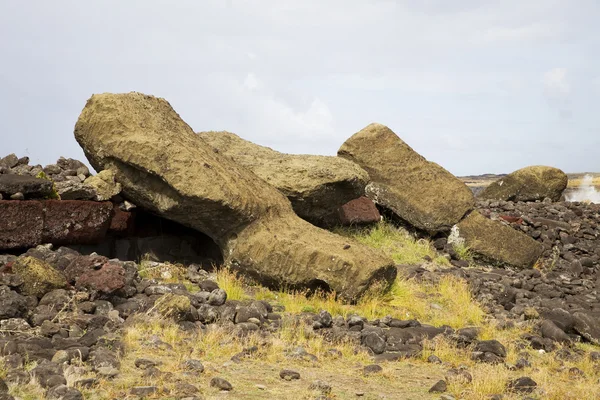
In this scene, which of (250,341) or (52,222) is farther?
(52,222)

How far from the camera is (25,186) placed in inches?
380

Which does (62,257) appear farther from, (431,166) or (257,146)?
(431,166)

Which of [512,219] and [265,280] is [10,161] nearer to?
[265,280]

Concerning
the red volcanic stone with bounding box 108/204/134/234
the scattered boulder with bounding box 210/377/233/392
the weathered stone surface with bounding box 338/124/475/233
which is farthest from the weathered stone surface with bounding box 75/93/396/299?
the weathered stone surface with bounding box 338/124/475/233

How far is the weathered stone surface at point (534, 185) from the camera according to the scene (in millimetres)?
21125

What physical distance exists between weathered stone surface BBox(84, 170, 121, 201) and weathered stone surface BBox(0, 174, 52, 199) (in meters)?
0.69

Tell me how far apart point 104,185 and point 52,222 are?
3.32 ft

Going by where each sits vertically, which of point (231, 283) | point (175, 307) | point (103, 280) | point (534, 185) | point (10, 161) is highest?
point (534, 185)

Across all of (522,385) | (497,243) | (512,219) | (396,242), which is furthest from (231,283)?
(512,219)

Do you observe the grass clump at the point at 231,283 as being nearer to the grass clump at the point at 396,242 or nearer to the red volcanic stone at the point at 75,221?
the red volcanic stone at the point at 75,221

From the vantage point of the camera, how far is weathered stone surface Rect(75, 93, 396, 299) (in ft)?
32.7

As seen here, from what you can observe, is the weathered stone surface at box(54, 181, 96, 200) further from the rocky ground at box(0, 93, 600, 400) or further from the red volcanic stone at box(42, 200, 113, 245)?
the red volcanic stone at box(42, 200, 113, 245)

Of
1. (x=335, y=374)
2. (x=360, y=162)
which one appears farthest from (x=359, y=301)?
(x=360, y=162)

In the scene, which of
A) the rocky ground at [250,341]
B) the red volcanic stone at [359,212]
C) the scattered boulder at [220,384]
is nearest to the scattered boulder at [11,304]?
Result: the rocky ground at [250,341]
